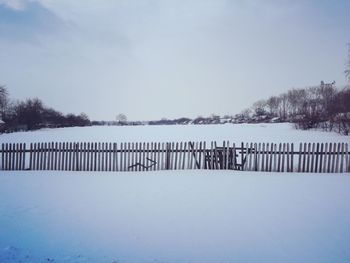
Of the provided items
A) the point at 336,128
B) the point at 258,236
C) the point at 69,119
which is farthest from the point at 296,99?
the point at 258,236

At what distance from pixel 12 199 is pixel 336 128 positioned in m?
38.0

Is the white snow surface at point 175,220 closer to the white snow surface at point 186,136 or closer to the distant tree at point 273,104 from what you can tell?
the white snow surface at point 186,136

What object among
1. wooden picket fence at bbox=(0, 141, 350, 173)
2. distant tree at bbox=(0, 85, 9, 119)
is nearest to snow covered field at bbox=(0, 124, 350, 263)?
wooden picket fence at bbox=(0, 141, 350, 173)

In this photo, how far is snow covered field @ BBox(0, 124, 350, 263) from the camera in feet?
15.1

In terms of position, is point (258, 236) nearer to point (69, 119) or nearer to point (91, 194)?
point (91, 194)

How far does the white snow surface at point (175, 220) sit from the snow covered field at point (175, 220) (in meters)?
0.02

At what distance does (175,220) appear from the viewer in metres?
6.07

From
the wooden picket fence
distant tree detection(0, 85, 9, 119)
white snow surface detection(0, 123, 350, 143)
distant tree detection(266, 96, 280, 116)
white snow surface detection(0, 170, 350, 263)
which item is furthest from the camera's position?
distant tree detection(266, 96, 280, 116)

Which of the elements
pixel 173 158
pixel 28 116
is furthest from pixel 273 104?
pixel 173 158

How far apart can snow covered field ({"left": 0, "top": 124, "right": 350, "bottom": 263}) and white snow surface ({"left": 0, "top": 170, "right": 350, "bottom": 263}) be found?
2cm

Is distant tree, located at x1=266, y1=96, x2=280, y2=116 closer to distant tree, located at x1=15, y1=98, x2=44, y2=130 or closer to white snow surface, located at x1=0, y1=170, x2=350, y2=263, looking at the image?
distant tree, located at x1=15, y1=98, x2=44, y2=130

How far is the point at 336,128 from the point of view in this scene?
36.1 m

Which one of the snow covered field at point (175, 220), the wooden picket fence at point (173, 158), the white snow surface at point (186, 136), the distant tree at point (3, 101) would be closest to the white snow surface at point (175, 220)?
the snow covered field at point (175, 220)

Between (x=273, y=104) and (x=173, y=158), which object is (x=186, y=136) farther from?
(x=273, y=104)
